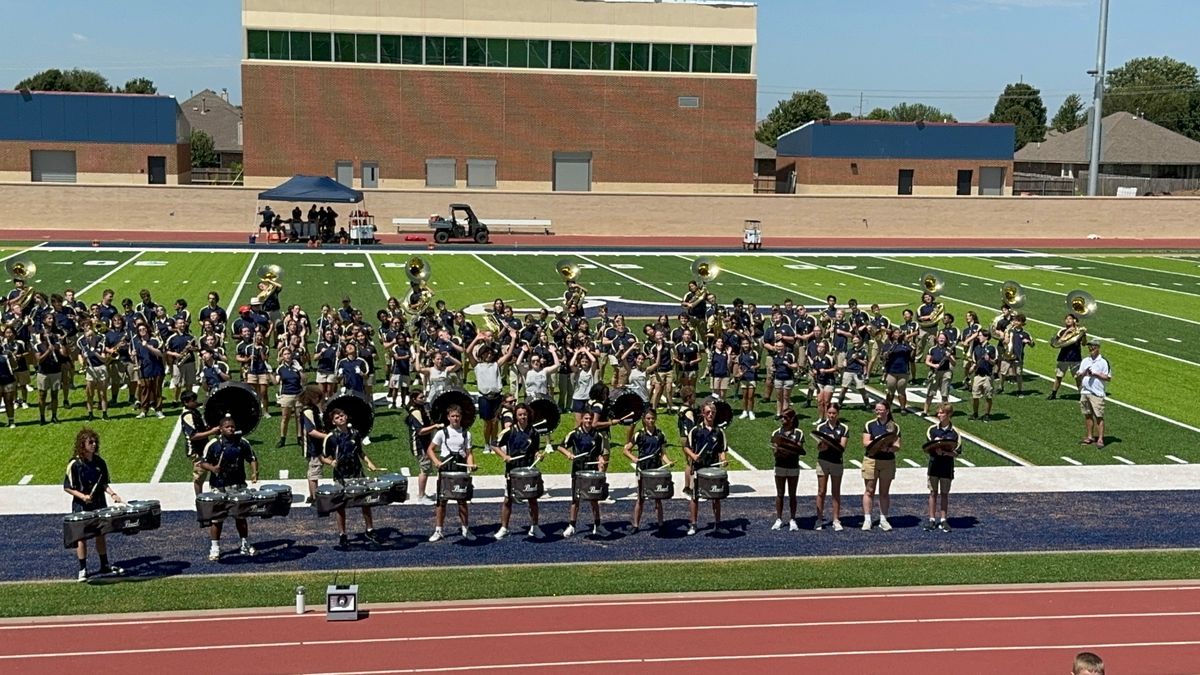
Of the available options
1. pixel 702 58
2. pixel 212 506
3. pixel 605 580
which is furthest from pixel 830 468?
pixel 702 58

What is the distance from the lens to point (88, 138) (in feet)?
214

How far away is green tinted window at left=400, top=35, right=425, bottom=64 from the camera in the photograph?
62.7 meters

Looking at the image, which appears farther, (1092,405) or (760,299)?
(760,299)

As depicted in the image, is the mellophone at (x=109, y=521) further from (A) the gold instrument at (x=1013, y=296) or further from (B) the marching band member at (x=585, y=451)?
(A) the gold instrument at (x=1013, y=296)

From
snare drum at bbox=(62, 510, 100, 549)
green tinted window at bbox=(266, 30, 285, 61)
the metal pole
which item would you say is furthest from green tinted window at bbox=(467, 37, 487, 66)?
snare drum at bbox=(62, 510, 100, 549)

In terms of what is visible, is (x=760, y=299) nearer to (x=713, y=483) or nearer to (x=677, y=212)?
(x=713, y=483)

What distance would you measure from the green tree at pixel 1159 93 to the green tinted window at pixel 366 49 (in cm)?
9509

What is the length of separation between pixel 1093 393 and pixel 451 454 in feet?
31.6

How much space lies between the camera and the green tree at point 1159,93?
133 metres

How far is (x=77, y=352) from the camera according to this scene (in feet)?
66.9

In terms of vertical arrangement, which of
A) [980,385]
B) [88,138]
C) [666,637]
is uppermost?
[88,138]

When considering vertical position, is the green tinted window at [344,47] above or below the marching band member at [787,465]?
above

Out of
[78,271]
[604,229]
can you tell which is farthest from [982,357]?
[604,229]

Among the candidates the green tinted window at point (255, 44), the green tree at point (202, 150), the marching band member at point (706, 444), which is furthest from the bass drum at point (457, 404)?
the green tree at point (202, 150)
